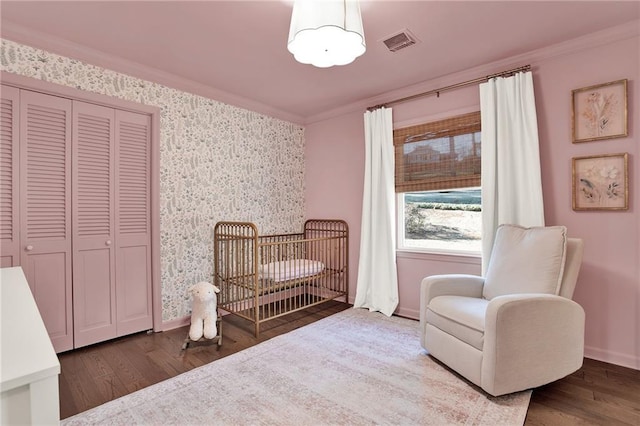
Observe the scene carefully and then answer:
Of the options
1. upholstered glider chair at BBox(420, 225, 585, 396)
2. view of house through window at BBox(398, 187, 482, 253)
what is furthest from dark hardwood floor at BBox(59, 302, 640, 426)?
view of house through window at BBox(398, 187, 482, 253)

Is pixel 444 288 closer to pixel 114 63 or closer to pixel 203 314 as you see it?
pixel 203 314

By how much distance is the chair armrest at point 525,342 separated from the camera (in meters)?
1.77

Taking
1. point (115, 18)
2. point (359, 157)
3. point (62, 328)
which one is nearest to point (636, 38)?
point (359, 157)

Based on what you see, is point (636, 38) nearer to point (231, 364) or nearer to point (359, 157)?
point (359, 157)

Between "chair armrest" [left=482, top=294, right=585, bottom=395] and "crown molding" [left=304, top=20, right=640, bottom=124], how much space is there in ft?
6.19

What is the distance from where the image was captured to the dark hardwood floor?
5.68 feet

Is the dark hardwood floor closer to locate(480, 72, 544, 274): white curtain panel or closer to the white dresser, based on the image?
locate(480, 72, 544, 274): white curtain panel

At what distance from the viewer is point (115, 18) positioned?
82.2 inches

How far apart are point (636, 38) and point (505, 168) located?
1.15 m

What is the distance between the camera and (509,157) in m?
2.63

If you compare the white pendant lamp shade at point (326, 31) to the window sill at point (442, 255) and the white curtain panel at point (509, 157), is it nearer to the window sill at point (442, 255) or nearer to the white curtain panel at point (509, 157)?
the white curtain panel at point (509, 157)

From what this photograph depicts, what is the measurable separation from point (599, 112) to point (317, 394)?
2.79 metres

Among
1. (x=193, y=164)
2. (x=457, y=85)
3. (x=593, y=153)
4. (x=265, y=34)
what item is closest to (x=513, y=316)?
(x=593, y=153)

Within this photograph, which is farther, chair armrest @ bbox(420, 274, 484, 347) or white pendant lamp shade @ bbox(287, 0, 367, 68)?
chair armrest @ bbox(420, 274, 484, 347)
